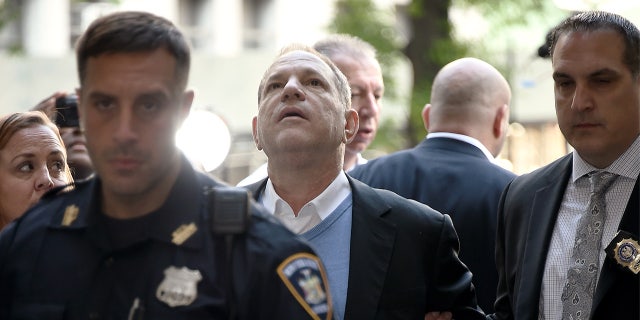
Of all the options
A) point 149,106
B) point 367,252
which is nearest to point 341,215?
point 367,252

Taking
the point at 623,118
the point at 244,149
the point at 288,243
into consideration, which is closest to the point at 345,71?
Answer: the point at 623,118

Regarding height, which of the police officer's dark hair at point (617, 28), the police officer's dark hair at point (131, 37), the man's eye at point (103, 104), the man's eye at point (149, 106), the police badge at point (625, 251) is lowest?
the police badge at point (625, 251)

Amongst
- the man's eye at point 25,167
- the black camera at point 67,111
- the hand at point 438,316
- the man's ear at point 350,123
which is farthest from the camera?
the black camera at point 67,111

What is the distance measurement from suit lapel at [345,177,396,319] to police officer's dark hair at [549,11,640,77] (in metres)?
0.98

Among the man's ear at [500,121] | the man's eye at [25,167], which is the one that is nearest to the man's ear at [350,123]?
the man's eye at [25,167]

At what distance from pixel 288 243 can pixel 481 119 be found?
3.07 metres

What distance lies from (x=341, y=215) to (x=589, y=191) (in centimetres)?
94

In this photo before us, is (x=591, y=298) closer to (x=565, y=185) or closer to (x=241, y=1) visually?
(x=565, y=185)

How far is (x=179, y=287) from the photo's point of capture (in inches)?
121

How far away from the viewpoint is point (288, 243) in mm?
3186

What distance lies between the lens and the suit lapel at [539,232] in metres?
4.28

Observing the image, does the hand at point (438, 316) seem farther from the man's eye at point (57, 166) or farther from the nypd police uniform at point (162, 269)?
the man's eye at point (57, 166)

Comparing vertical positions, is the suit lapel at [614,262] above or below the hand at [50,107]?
above

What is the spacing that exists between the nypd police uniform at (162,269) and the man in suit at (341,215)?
105cm
